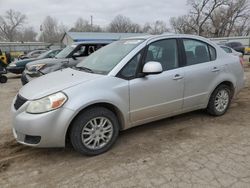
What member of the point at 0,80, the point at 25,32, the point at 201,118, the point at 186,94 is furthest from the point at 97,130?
the point at 25,32

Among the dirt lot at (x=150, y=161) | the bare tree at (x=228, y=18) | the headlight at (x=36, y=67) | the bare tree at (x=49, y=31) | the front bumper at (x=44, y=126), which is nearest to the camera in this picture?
the dirt lot at (x=150, y=161)

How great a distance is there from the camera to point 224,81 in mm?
4992

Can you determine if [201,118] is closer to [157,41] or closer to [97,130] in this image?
[157,41]

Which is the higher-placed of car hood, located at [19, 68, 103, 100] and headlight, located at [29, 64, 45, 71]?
car hood, located at [19, 68, 103, 100]

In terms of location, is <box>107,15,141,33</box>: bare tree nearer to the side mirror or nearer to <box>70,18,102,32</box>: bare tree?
<box>70,18,102,32</box>: bare tree

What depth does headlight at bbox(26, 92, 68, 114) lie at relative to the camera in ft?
10.8

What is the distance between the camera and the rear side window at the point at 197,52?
4.56m

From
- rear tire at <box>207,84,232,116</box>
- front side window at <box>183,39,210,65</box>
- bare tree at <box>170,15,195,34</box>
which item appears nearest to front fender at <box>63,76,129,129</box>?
front side window at <box>183,39,210,65</box>

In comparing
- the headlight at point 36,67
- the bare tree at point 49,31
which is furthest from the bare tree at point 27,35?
the headlight at point 36,67

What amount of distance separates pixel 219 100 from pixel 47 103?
337 centimetres

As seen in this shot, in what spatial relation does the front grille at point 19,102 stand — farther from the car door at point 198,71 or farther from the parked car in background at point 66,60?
the parked car in background at point 66,60

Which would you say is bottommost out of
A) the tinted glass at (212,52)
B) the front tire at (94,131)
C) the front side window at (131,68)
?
the front tire at (94,131)

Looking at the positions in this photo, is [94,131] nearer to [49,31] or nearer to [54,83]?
[54,83]

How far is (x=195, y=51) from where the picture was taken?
4695 mm
